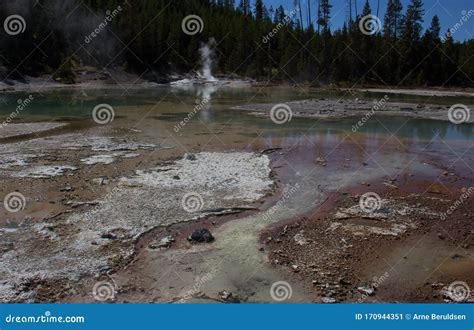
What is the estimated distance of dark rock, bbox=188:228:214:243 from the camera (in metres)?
9.59

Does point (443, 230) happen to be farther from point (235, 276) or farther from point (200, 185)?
point (200, 185)

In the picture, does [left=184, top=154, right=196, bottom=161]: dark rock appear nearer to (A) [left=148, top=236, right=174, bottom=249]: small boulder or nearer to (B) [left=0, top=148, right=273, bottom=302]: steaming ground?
(B) [left=0, top=148, right=273, bottom=302]: steaming ground

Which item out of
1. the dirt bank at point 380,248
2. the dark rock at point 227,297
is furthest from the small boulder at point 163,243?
the dark rock at point 227,297

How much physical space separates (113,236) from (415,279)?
612 centimetres

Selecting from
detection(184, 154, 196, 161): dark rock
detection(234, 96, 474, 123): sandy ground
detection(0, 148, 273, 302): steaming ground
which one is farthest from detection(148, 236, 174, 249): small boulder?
detection(234, 96, 474, 123): sandy ground

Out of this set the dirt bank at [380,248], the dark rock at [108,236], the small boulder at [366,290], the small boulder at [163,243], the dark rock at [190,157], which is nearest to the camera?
the small boulder at [366,290]

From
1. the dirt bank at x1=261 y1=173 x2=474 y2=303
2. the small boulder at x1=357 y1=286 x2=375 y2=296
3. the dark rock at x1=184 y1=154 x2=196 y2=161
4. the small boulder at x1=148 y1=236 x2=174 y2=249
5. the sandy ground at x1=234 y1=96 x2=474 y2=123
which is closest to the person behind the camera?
the small boulder at x1=357 y1=286 x2=375 y2=296

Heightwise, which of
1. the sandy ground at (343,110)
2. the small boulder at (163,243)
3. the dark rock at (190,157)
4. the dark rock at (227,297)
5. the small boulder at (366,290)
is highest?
the sandy ground at (343,110)

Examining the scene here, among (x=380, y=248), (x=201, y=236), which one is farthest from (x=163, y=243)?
(x=380, y=248)

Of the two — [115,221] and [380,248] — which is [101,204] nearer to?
[115,221]

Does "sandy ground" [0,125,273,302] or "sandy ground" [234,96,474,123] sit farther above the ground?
"sandy ground" [234,96,474,123]

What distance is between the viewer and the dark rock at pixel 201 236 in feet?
31.4

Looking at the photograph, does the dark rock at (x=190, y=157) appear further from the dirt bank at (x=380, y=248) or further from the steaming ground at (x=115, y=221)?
the dirt bank at (x=380, y=248)

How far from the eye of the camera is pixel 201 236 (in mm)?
9625
